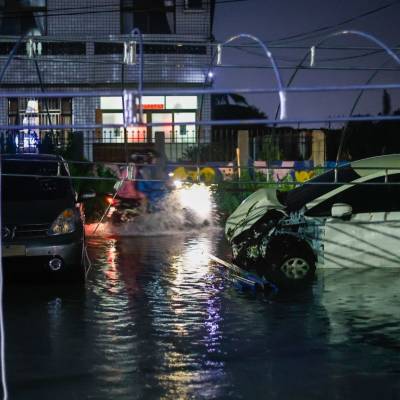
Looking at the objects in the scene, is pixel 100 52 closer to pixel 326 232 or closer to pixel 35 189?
pixel 35 189

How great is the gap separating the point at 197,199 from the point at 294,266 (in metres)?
8.29

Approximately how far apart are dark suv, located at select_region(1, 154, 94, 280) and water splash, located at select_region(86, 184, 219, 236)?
19.1 feet

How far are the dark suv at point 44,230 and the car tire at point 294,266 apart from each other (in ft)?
8.99

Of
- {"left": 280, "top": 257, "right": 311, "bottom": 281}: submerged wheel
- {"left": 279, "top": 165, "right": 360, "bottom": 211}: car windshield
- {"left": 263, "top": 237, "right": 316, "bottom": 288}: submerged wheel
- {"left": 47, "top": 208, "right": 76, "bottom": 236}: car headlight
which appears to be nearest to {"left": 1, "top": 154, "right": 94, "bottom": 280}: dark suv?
{"left": 47, "top": 208, "right": 76, "bottom": 236}: car headlight

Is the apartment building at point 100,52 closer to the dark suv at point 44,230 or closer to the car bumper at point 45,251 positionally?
the dark suv at point 44,230

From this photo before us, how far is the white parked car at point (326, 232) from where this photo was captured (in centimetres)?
1114

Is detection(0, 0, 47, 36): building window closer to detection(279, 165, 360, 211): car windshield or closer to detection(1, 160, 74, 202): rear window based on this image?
detection(1, 160, 74, 202): rear window

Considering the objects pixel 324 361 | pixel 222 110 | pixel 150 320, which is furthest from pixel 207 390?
pixel 222 110

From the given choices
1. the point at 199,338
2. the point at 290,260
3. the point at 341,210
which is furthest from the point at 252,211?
the point at 199,338

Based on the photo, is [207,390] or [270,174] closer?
[207,390]

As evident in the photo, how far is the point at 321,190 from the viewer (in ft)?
39.5

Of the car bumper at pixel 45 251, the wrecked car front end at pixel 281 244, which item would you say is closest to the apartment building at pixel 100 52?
the wrecked car front end at pixel 281 244

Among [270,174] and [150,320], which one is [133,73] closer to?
[270,174]

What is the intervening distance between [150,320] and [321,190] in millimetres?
4512
